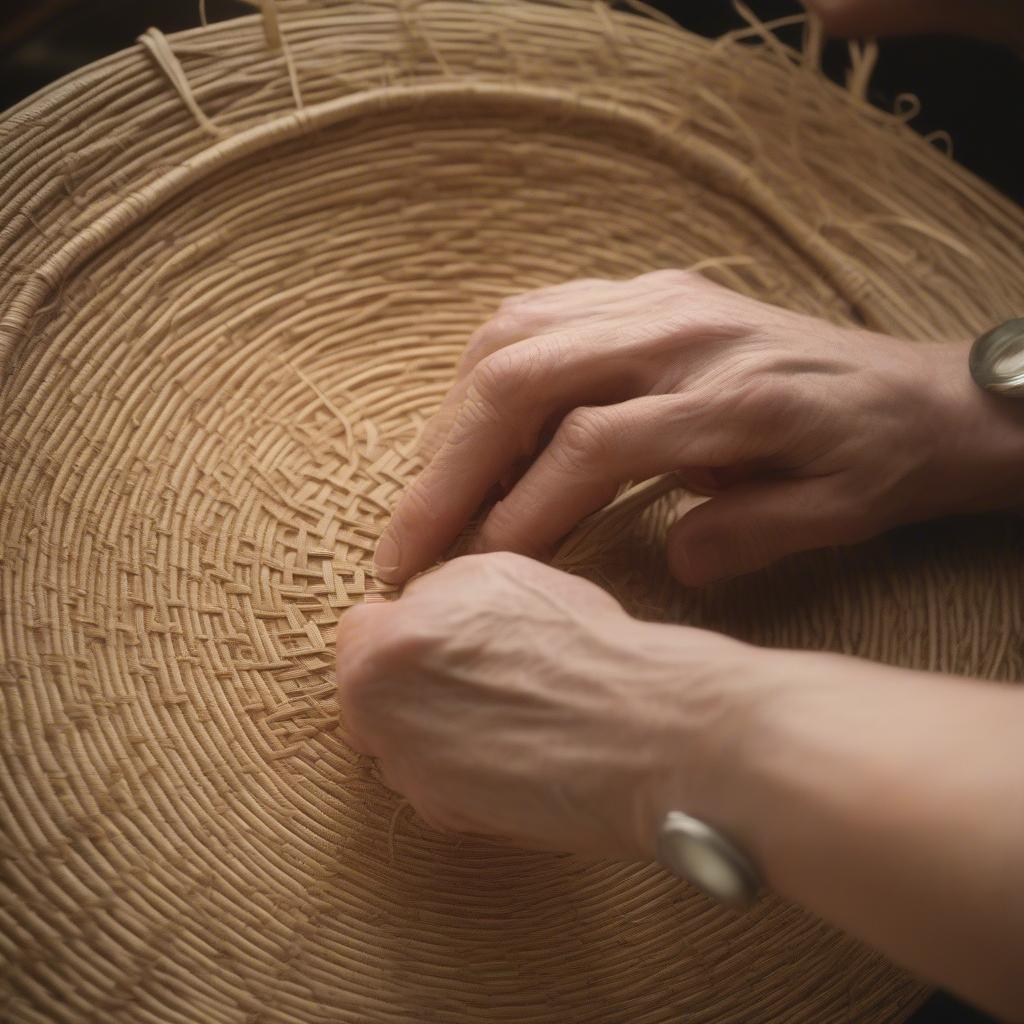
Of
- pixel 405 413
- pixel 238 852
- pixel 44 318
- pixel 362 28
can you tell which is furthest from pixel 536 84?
pixel 238 852

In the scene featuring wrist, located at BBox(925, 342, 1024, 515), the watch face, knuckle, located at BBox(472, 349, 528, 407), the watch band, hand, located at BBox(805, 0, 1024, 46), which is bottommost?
the watch band

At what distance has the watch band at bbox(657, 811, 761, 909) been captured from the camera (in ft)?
1.52

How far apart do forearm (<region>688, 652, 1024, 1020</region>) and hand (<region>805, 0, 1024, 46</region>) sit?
0.61m

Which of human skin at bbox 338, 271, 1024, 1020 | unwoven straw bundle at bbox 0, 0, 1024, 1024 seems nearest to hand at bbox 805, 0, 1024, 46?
unwoven straw bundle at bbox 0, 0, 1024, 1024

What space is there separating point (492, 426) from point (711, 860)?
0.31 meters

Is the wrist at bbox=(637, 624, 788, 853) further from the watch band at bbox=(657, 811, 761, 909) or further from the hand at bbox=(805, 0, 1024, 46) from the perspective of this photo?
the hand at bbox=(805, 0, 1024, 46)

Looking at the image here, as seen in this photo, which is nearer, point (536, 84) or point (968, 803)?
point (968, 803)

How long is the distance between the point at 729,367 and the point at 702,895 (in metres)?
0.34

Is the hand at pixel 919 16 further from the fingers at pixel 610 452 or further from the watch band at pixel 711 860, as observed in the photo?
the watch band at pixel 711 860

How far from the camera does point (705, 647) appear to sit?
1.66 feet

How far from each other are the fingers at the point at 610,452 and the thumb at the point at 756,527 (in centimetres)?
3

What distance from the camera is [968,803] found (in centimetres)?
38

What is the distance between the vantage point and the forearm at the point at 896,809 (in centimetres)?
38

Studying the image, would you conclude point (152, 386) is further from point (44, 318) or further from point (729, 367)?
point (729, 367)
